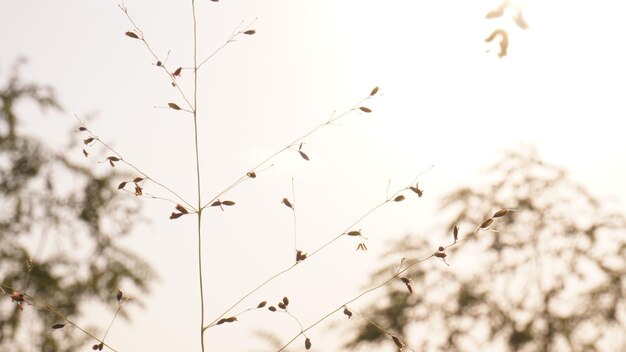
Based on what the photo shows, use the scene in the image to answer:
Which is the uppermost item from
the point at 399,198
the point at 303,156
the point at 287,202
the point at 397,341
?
the point at 303,156

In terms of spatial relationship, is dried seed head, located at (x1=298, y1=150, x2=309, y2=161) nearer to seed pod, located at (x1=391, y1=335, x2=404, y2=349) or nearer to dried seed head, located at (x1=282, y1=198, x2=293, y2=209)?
dried seed head, located at (x1=282, y1=198, x2=293, y2=209)

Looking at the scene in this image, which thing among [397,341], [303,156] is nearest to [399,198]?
[303,156]

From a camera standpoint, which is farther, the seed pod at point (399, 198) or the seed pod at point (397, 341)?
the seed pod at point (399, 198)

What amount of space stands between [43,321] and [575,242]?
753 cm

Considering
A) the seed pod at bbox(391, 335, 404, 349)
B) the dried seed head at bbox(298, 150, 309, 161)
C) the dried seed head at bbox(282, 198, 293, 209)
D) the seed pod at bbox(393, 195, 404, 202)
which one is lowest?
the seed pod at bbox(391, 335, 404, 349)

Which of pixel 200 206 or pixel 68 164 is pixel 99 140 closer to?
pixel 200 206

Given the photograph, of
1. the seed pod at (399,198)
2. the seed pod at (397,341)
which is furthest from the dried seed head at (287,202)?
the seed pod at (397,341)

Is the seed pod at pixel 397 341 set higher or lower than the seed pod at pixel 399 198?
lower

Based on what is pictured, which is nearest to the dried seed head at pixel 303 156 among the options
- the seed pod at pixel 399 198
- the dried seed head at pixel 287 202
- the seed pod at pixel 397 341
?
the dried seed head at pixel 287 202

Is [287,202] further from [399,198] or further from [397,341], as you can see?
[397,341]

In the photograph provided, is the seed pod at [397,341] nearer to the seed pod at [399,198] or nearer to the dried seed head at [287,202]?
the seed pod at [399,198]

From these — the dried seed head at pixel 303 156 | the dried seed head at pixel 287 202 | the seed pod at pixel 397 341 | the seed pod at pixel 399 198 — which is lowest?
the seed pod at pixel 397 341

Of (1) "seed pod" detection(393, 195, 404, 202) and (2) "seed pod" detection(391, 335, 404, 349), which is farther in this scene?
(1) "seed pod" detection(393, 195, 404, 202)

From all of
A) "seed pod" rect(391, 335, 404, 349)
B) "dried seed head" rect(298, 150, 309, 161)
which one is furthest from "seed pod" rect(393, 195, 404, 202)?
"seed pod" rect(391, 335, 404, 349)
